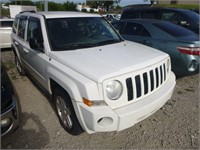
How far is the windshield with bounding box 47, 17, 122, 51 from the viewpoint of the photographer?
3.16m

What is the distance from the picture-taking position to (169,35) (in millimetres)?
4668

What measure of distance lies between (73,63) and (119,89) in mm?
742

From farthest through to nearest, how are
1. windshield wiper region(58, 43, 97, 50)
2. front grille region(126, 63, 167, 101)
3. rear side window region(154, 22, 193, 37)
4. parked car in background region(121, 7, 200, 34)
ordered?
parked car in background region(121, 7, 200, 34) → rear side window region(154, 22, 193, 37) → windshield wiper region(58, 43, 97, 50) → front grille region(126, 63, 167, 101)

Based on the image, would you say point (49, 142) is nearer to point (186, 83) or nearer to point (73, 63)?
point (73, 63)

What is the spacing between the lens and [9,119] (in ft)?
8.28

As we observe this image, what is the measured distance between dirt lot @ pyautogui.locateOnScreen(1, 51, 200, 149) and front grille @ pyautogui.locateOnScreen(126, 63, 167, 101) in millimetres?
763

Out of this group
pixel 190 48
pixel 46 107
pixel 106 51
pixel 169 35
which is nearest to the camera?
pixel 106 51

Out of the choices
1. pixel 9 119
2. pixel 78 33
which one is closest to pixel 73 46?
pixel 78 33

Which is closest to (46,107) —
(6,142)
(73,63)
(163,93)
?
(6,142)

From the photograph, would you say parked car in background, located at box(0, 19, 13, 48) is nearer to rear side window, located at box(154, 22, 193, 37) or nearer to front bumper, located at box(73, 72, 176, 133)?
rear side window, located at box(154, 22, 193, 37)

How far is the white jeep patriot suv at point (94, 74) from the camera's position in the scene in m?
2.26

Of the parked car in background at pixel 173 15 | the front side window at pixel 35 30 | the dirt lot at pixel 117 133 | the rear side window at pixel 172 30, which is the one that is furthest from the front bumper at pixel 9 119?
the parked car in background at pixel 173 15

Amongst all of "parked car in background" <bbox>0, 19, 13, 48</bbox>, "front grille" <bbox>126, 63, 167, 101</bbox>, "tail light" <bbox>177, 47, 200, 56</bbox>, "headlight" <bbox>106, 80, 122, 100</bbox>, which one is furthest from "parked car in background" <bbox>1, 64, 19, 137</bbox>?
"parked car in background" <bbox>0, 19, 13, 48</bbox>

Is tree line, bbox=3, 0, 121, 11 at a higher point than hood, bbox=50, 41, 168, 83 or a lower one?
higher
